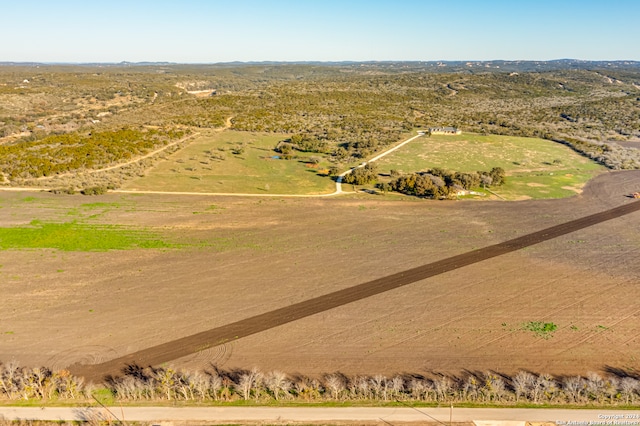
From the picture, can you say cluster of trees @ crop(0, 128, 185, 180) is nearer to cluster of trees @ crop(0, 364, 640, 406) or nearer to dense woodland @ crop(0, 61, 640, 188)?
dense woodland @ crop(0, 61, 640, 188)

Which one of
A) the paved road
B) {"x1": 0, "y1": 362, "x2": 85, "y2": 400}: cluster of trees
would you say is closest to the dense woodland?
{"x1": 0, "y1": 362, "x2": 85, "y2": 400}: cluster of trees

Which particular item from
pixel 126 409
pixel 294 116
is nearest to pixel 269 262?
pixel 126 409

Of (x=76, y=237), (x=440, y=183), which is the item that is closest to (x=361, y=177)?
(x=440, y=183)

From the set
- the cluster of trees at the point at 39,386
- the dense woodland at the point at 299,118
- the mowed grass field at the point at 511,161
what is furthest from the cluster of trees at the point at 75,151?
the cluster of trees at the point at 39,386

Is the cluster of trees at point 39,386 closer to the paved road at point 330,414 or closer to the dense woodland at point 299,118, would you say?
the paved road at point 330,414

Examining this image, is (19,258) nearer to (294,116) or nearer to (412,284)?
(412,284)
